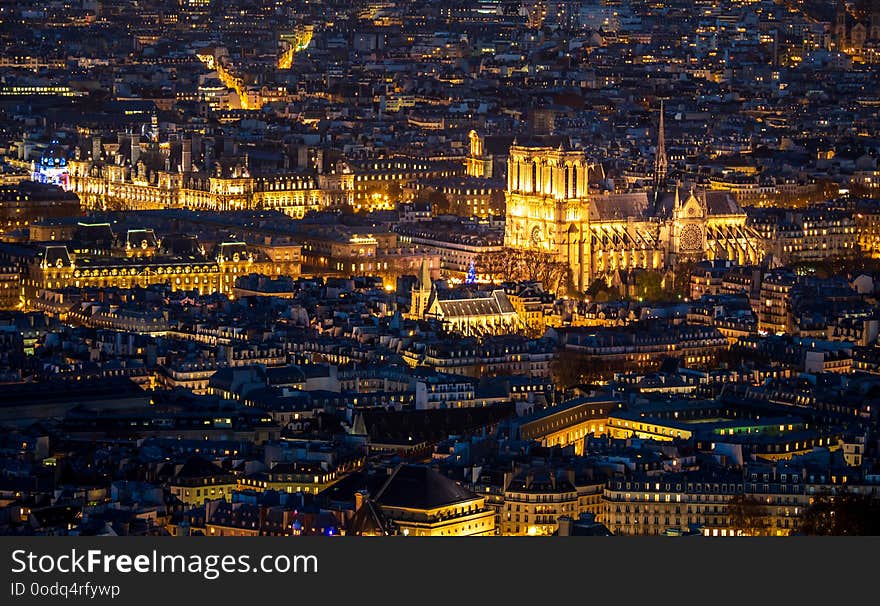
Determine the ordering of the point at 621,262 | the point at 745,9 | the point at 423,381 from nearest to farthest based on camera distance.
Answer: the point at 423,381
the point at 621,262
the point at 745,9

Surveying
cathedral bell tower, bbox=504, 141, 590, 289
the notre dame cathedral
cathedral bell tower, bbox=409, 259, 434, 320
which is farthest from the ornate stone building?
cathedral bell tower, bbox=409, 259, 434, 320

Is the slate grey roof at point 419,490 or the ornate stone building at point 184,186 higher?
the ornate stone building at point 184,186

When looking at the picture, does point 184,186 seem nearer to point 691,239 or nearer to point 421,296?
point 691,239

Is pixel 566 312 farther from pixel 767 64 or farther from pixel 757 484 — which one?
pixel 767 64

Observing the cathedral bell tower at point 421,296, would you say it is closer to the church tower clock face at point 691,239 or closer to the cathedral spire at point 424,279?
the cathedral spire at point 424,279

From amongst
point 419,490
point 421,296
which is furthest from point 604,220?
point 419,490

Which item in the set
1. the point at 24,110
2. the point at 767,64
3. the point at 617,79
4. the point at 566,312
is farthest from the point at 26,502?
the point at 767,64

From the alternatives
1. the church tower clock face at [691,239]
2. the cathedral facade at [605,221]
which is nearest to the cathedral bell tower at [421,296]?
the cathedral facade at [605,221]
